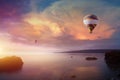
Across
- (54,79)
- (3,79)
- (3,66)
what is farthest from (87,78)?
(3,66)

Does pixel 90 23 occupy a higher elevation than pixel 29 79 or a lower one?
higher

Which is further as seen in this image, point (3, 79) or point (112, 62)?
point (112, 62)

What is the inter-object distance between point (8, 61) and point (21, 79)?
51690 millimetres

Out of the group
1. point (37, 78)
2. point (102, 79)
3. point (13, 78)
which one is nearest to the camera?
point (102, 79)

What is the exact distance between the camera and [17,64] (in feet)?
461

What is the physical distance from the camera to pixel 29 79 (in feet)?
295

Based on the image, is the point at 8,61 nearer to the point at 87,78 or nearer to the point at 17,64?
the point at 17,64

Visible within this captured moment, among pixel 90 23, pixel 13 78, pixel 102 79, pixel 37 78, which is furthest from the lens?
pixel 13 78

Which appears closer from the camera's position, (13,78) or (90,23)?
(90,23)

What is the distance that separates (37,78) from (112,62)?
6389cm

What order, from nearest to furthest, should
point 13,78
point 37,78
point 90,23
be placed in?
1. point 90,23
2. point 37,78
3. point 13,78

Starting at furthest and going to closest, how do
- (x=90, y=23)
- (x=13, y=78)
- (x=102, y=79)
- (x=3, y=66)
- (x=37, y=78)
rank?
(x=3, y=66) → (x=13, y=78) → (x=37, y=78) → (x=102, y=79) → (x=90, y=23)

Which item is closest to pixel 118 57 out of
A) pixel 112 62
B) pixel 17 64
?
pixel 112 62

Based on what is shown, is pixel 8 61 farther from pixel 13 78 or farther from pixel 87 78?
pixel 87 78
